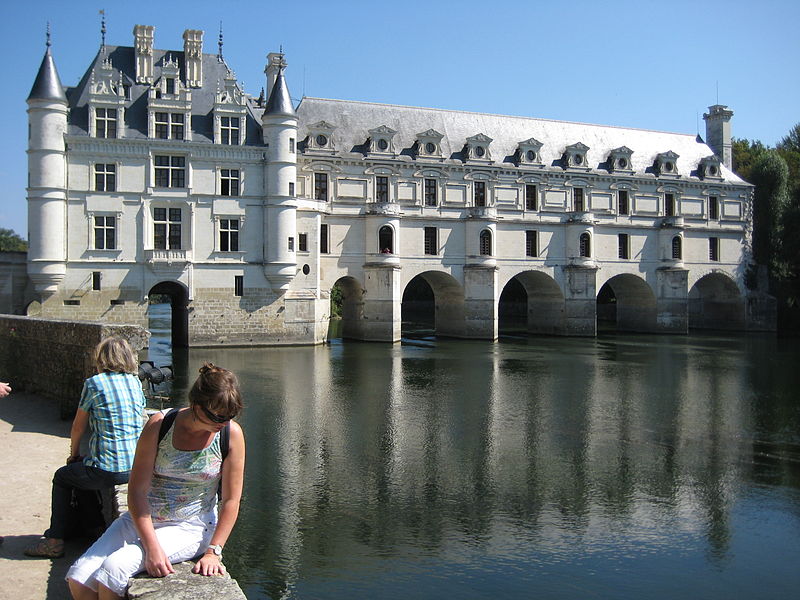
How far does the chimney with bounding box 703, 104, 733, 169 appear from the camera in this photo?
53031mm

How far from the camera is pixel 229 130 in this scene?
116 ft

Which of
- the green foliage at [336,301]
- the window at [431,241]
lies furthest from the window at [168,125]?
the green foliage at [336,301]

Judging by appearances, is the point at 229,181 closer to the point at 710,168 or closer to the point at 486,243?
the point at 486,243

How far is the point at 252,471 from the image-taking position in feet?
42.6

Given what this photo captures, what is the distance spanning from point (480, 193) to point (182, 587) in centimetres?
4012

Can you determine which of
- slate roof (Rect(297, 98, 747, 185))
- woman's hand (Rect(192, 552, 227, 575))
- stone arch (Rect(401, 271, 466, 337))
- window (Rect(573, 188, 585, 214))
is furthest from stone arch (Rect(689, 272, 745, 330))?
woman's hand (Rect(192, 552, 227, 575))

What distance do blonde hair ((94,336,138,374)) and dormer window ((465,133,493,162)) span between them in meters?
37.8

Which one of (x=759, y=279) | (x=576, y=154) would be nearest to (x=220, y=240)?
(x=576, y=154)

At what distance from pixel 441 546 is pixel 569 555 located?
1.60 m

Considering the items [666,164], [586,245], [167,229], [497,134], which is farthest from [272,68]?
[666,164]

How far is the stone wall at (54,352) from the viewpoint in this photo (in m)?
13.1

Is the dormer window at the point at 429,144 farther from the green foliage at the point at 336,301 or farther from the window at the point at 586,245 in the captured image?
the green foliage at the point at 336,301

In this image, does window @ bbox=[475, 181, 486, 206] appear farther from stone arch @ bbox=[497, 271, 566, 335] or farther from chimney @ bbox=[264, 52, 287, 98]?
chimney @ bbox=[264, 52, 287, 98]

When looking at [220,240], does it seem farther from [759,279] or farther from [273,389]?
[759,279]
